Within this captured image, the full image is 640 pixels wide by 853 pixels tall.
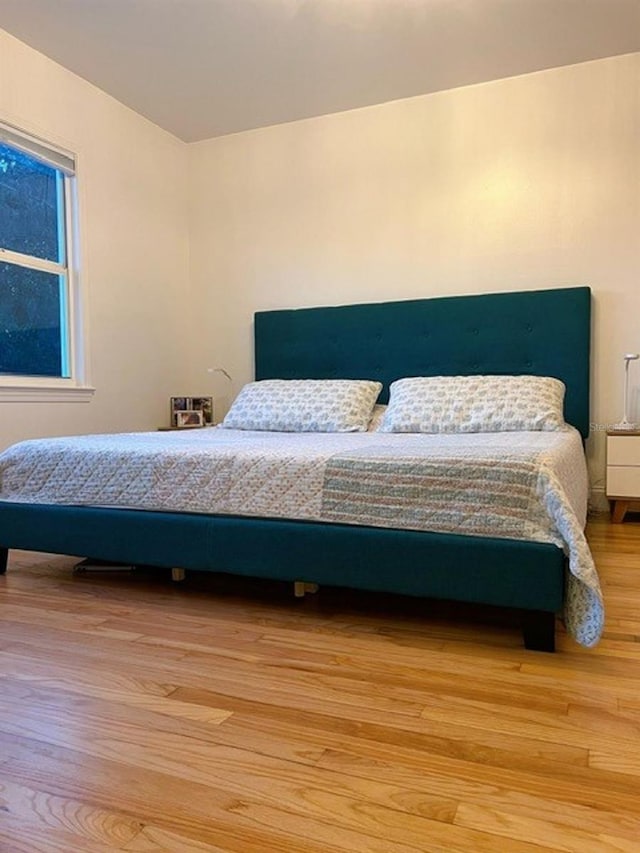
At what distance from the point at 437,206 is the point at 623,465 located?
184 cm

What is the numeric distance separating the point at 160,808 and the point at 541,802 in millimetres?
630

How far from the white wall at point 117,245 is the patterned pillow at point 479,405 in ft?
5.65

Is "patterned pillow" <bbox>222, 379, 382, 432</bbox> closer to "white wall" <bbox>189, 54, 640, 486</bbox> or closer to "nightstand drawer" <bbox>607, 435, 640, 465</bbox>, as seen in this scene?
"white wall" <bbox>189, 54, 640, 486</bbox>

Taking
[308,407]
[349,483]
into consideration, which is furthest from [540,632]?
[308,407]

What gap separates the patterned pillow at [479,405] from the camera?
9.20 feet

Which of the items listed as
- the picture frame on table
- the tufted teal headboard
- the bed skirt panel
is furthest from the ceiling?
the bed skirt panel

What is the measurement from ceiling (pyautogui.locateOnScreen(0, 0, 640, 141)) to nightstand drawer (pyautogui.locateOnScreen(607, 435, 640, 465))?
2.03 metres

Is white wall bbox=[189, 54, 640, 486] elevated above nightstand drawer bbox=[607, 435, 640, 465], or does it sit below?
above

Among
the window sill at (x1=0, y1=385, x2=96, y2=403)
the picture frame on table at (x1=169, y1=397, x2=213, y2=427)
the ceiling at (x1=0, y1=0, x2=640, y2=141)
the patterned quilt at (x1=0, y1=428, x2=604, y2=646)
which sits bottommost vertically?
the patterned quilt at (x1=0, y1=428, x2=604, y2=646)

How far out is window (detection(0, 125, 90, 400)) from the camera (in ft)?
10.2

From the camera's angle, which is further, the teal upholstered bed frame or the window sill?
the window sill

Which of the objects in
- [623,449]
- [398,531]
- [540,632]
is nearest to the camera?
[540,632]

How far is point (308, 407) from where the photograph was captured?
3.22m

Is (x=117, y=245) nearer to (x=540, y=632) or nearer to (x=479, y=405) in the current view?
(x=479, y=405)
